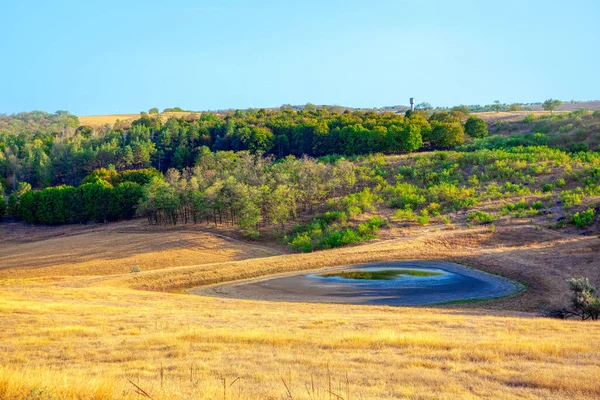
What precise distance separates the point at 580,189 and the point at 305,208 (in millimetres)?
29591

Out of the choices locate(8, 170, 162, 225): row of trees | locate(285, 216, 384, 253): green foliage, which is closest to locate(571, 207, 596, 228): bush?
locate(285, 216, 384, 253): green foliage

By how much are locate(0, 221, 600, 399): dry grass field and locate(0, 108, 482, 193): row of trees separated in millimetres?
52910


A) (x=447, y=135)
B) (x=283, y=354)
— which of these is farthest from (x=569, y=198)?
(x=283, y=354)

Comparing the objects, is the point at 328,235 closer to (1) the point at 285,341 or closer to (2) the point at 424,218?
(2) the point at 424,218

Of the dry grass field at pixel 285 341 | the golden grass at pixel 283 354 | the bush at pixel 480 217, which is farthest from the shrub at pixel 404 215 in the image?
the golden grass at pixel 283 354

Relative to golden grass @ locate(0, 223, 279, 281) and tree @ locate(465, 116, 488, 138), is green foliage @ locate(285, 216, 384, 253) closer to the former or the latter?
golden grass @ locate(0, 223, 279, 281)

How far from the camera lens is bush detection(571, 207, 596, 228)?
43.4 m

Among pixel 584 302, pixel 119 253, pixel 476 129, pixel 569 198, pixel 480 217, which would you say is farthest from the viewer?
pixel 476 129

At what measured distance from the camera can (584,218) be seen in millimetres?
43781

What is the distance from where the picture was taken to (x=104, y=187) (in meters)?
75.2

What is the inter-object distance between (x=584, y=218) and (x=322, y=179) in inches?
1184

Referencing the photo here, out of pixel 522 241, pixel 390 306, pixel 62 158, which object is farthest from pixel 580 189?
pixel 62 158

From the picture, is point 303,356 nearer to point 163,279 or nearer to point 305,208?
point 163,279

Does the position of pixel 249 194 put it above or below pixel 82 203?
above
